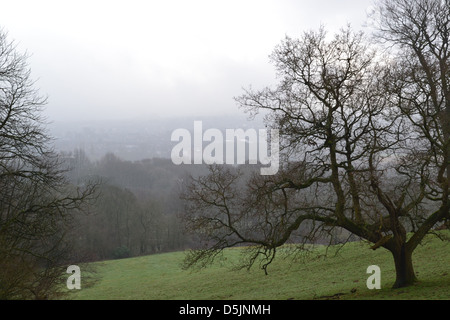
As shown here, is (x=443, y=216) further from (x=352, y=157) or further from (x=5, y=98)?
(x=5, y=98)

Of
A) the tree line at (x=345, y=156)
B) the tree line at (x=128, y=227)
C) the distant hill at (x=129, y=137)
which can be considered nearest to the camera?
the tree line at (x=345, y=156)

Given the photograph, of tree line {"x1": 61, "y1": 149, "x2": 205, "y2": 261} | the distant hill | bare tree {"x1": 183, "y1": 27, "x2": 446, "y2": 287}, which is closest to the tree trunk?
bare tree {"x1": 183, "y1": 27, "x2": 446, "y2": 287}

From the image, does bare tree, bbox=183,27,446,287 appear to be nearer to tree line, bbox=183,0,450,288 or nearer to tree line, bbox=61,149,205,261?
tree line, bbox=183,0,450,288

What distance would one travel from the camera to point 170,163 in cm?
10362

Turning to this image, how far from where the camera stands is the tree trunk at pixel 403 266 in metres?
13.9

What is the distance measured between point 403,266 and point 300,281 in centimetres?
1007

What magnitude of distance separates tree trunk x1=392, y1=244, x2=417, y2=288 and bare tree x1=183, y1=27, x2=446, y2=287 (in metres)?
0.04

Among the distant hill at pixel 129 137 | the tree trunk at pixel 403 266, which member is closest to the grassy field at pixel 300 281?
the tree trunk at pixel 403 266

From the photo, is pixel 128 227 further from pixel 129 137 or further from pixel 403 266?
pixel 129 137

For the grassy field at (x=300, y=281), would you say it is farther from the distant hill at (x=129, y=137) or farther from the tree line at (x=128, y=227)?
the distant hill at (x=129, y=137)

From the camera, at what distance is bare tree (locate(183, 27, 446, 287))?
1323 centimetres

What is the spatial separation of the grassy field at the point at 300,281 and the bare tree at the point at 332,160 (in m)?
1.94
